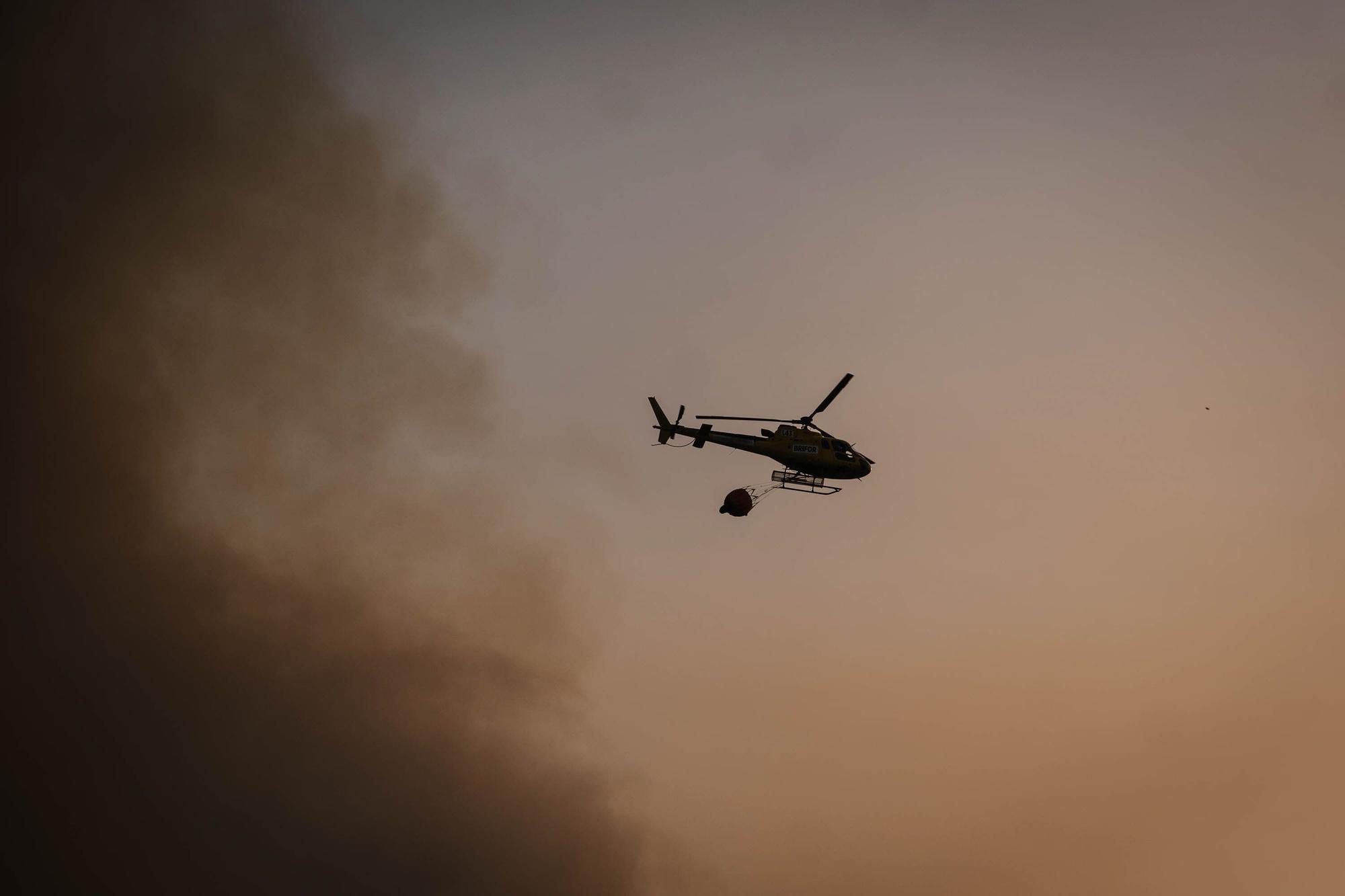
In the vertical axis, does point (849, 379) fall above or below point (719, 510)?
above

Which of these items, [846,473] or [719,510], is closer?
[719,510]

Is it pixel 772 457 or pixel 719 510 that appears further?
pixel 772 457

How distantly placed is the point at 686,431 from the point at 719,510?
6.52 m

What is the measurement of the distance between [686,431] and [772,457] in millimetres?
5342

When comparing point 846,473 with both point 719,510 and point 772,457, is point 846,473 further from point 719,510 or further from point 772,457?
point 719,510

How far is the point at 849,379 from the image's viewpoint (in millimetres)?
61594

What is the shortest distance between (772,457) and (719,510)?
6246 mm

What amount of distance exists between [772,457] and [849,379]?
7695 mm

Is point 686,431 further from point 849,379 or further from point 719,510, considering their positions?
point 849,379

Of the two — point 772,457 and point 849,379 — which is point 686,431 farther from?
point 849,379

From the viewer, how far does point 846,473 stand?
66812 millimetres

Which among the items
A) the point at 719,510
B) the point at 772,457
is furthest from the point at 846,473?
the point at 719,510

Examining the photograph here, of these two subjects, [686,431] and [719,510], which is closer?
[719,510]

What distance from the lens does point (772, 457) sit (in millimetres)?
66750
